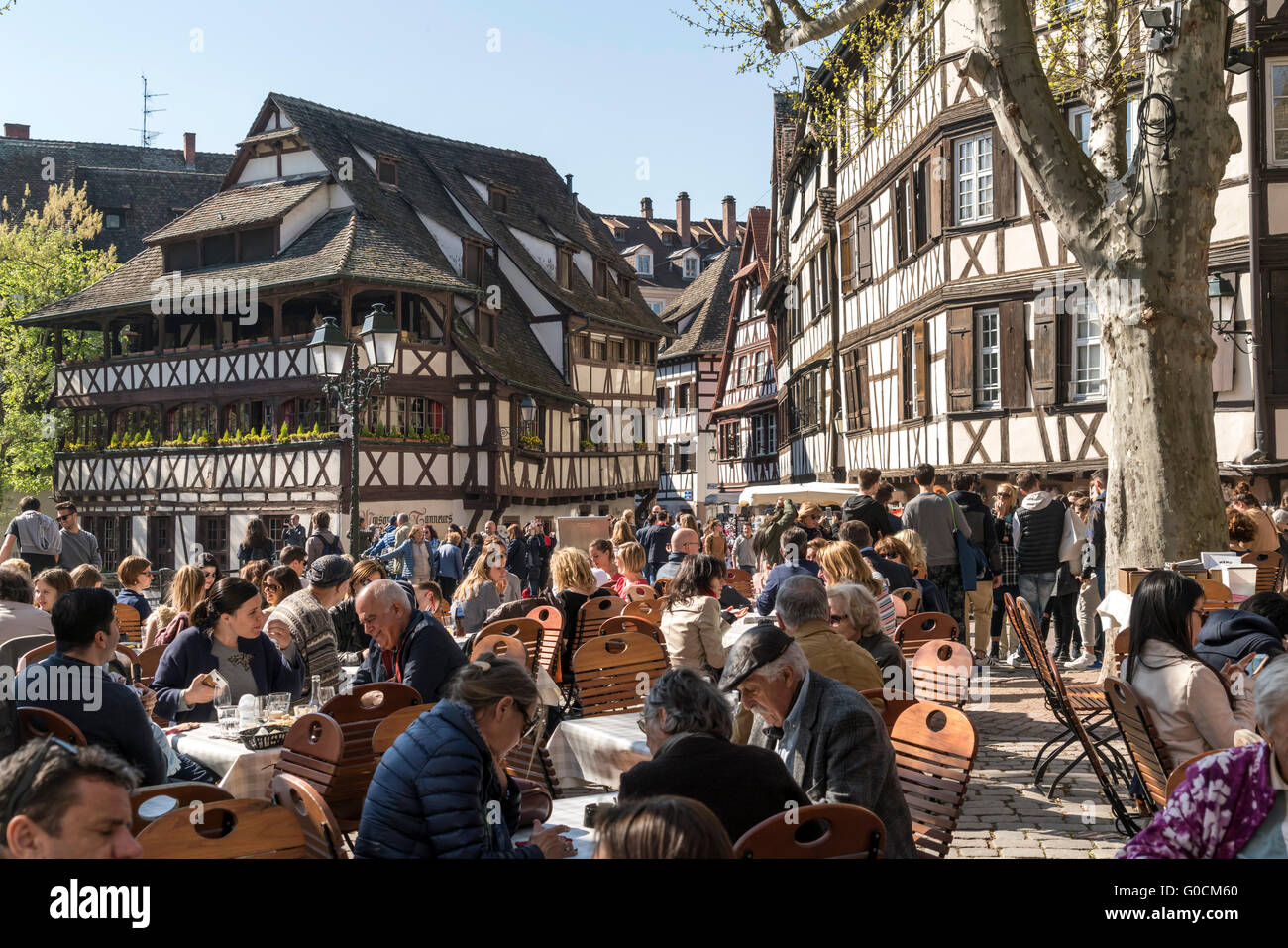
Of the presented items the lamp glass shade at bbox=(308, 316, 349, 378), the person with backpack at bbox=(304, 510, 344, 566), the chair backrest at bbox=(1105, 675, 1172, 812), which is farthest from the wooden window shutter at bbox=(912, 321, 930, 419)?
the chair backrest at bbox=(1105, 675, 1172, 812)

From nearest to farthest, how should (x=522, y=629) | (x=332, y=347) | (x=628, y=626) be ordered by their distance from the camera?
(x=628, y=626), (x=522, y=629), (x=332, y=347)

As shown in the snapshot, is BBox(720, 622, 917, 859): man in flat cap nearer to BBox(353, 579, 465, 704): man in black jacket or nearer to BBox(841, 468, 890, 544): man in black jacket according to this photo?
BBox(353, 579, 465, 704): man in black jacket

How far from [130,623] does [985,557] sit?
27.7 ft

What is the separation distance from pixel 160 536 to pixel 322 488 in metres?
6.97

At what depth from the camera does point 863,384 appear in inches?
1141

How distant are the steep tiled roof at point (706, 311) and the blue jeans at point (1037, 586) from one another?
48496 mm

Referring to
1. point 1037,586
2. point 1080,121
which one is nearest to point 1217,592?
point 1037,586

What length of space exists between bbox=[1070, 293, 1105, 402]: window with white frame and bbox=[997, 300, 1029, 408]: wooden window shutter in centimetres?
82

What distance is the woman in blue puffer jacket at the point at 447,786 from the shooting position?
4098 millimetres

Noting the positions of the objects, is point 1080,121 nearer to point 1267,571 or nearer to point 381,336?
point 1267,571

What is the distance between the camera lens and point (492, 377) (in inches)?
1393

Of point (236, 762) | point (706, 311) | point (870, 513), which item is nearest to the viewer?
point (236, 762)
